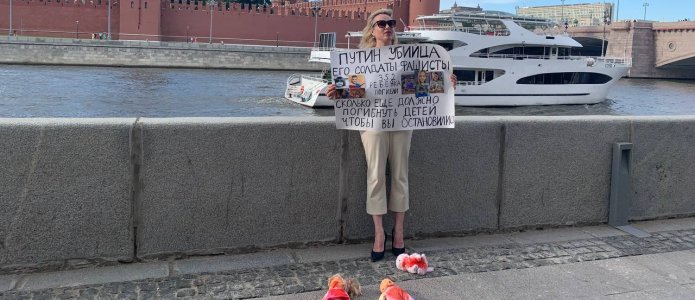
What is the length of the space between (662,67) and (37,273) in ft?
179

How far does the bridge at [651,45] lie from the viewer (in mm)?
48281

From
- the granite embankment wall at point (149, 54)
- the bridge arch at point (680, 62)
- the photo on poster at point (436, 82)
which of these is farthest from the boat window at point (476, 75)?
the bridge arch at point (680, 62)

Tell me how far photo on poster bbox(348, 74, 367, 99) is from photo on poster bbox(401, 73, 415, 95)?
215mm

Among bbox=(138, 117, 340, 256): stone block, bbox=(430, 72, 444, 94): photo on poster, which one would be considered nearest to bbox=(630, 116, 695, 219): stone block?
→ bbox=(430, 72, 444, 94): photo on poster

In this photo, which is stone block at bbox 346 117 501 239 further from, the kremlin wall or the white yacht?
the kremlin wall

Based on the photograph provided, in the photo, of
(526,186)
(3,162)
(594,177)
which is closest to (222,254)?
(3,162)

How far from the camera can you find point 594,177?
4625 mm

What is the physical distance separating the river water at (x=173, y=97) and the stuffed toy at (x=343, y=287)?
17.4 m

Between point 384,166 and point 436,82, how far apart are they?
0.58m

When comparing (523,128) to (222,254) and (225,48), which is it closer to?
(222,254)

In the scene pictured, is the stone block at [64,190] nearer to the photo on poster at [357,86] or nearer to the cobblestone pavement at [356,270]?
the cobblestone pavement at [356,270]

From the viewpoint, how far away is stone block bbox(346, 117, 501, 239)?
4.02 metres

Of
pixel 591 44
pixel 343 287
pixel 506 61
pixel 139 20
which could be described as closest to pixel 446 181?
pixel 343 287

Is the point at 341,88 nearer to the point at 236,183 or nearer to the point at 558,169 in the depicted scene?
the point at 236,183
